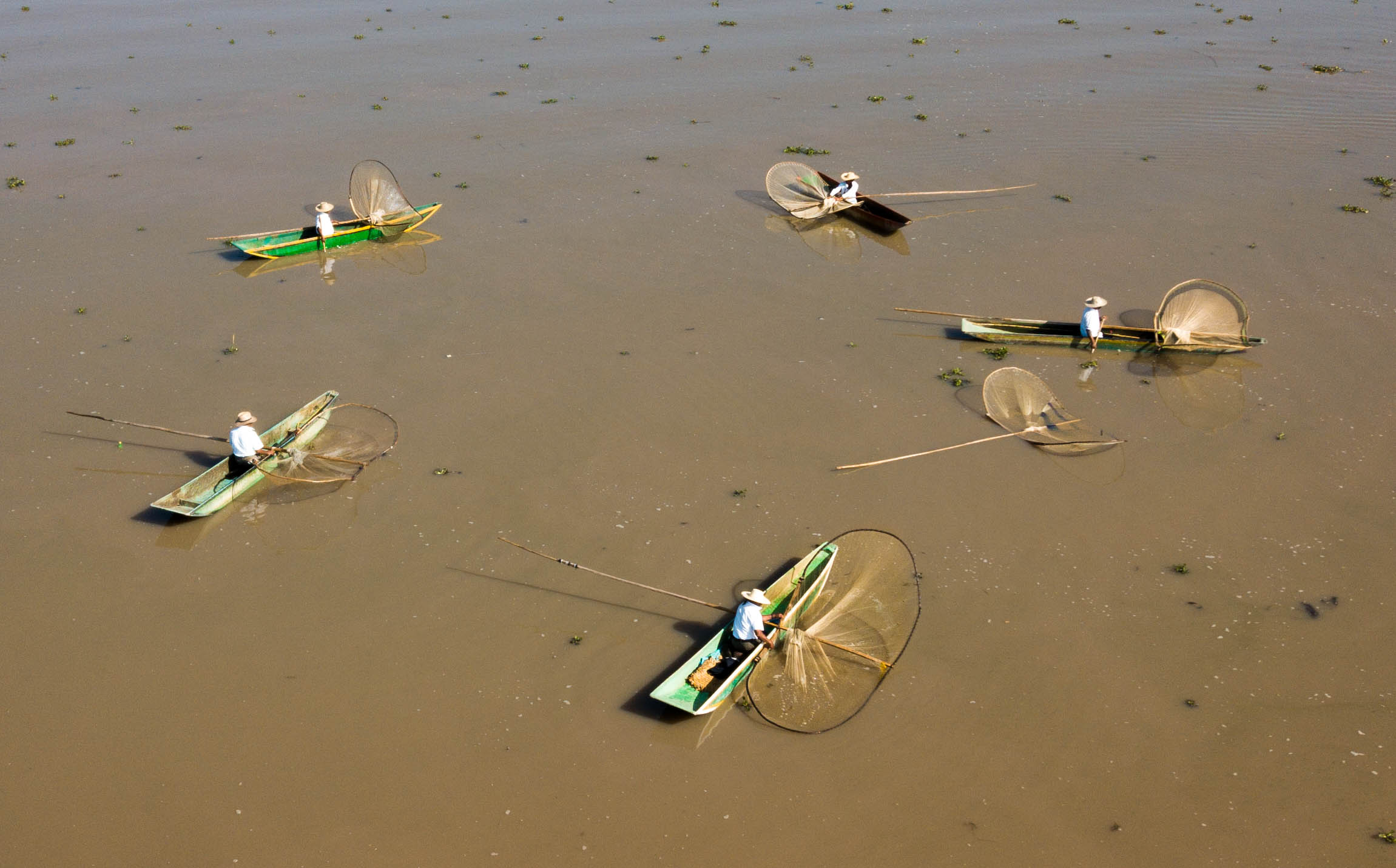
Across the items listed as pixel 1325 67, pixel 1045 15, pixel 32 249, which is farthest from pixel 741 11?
pixel 32 249

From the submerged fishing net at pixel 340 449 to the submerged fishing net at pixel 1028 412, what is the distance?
7.77 metres

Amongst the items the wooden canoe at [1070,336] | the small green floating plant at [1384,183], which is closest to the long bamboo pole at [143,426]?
the wooden canoe at [1070,336]

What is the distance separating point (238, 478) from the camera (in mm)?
10789

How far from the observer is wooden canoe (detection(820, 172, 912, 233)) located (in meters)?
16.8

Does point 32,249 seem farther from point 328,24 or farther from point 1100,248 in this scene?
point 1100,248

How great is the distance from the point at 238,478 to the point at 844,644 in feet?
23.4

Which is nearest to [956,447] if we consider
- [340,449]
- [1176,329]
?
[1176,329]

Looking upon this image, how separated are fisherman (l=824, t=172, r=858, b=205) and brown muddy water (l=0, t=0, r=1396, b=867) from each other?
75 cm

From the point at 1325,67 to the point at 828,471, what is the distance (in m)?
22.2

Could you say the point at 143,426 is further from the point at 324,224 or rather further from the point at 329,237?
the point at 329,237

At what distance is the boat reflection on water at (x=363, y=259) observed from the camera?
1623cm

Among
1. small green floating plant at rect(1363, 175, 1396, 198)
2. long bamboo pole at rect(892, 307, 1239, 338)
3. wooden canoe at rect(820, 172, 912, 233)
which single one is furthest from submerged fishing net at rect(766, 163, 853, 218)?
small green floating plant at rect(1363, 175, 1396, 198)

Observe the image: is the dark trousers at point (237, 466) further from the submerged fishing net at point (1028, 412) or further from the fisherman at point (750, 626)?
the submerged fishing net at point (1028, 412)

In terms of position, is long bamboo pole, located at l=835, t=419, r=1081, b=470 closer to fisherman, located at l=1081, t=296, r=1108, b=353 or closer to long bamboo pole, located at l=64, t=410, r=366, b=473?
fisherman, located at l=1081, t=296, r=1108, b=353
